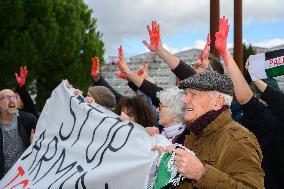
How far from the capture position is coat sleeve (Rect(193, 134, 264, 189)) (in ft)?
8.34

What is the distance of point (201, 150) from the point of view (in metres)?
2.80

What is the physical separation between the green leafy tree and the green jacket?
2447 cm

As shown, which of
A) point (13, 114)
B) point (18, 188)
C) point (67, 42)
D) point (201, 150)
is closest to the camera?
point (201, 150)

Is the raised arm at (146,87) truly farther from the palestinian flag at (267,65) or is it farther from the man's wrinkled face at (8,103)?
the man's wrinkled face at (8,103)

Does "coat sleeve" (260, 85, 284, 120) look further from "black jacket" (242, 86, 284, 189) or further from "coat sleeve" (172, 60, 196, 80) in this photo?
"coat sleeve" (172, 60, 196, 80)

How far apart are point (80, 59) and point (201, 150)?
29243 millimetres

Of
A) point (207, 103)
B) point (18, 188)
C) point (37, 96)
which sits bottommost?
point (37, 96)

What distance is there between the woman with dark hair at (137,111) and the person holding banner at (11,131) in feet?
5.47

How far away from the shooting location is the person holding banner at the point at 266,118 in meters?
3.40

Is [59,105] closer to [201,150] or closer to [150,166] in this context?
[150,166]

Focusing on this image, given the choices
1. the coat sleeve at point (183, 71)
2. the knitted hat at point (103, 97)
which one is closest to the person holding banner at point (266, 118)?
the coat sleeve at point (183, 71)

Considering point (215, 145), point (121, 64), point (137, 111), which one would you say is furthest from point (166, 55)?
point (215, 145)

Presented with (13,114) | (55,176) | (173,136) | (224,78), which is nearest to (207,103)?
(224,78)

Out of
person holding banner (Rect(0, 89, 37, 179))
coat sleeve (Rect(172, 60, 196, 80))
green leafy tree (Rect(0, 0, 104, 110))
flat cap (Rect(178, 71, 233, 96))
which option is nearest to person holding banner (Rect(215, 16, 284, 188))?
flat cap (Rect(178, 71, 233, 96))
